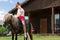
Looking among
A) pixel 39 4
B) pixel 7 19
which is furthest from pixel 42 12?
pixel 7 19

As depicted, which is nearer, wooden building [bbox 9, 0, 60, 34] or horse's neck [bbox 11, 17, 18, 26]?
horse's neck [bbox 11, 17, 18, 26]

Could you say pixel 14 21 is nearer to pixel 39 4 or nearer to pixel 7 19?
pixel 7 19

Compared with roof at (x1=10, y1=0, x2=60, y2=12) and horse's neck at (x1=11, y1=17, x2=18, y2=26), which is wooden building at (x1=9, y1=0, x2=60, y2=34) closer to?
roof at (x1=10, y1=0, x2=60, y2=12)

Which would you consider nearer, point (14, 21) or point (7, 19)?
point (7, 19)

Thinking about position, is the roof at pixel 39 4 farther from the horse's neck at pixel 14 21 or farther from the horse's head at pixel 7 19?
the horse's head at pixel 7 19

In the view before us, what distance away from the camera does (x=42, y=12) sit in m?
31.7

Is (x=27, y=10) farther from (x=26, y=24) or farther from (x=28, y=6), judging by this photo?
(x=26, y=24)

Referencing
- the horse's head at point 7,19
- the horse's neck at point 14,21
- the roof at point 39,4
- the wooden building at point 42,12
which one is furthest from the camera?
the wooden building at point 42,12

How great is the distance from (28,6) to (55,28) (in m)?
5.04

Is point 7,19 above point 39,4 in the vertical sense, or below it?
below

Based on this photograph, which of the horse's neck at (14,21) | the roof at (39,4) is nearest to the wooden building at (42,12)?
the roof at (39,4)

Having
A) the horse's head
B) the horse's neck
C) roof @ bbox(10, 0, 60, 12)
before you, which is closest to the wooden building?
roof @ bbox(10, 0, 60, 12)

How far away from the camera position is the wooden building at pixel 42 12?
1130 inches

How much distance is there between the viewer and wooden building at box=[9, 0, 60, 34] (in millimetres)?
28709
